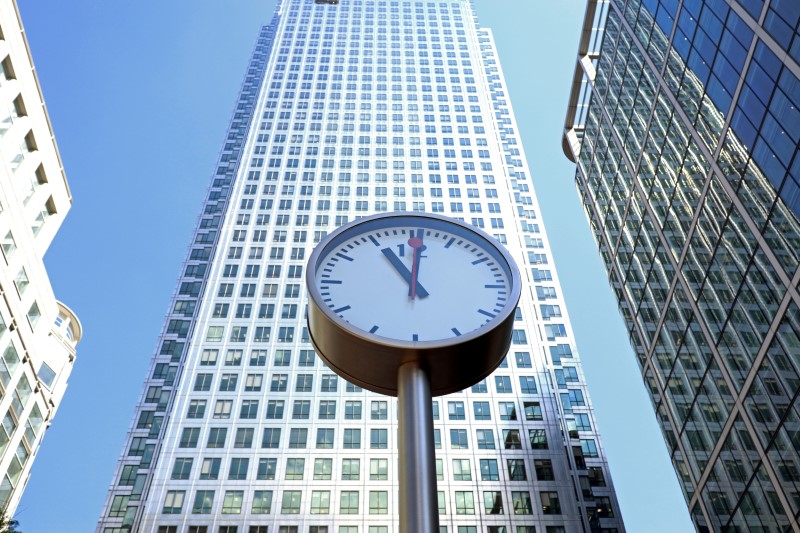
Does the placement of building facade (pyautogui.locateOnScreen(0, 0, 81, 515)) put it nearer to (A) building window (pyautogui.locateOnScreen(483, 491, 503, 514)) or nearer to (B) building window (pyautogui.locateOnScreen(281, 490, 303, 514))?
(B) building window (pyautogui.locateOnScreen(281, 490, 303, 514))

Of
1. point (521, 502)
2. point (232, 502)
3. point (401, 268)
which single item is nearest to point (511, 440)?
point (521, 502)

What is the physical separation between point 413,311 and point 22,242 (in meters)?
25.5

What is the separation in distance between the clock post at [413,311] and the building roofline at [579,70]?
39.5 metres

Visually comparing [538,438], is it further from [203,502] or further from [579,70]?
[579,70]

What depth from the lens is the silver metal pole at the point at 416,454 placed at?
4.71 metres

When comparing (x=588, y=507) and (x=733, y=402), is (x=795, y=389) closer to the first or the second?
(x=733, y=402)

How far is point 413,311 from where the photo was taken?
19.4 feet

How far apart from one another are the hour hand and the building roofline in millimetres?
39954

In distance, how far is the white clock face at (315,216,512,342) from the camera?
585 cm

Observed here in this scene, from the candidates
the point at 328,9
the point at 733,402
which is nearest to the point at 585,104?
the point at 733,402

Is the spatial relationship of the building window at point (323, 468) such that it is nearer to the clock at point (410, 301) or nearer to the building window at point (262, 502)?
the building window at point (262, 502)

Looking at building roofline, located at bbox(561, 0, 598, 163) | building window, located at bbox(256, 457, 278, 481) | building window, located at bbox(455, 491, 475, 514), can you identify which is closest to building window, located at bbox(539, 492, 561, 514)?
building window, located at bbox(455, 491, 475, 514)

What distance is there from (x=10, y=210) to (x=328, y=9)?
86.7 m

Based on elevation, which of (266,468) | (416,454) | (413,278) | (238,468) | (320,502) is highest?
(266,468)
